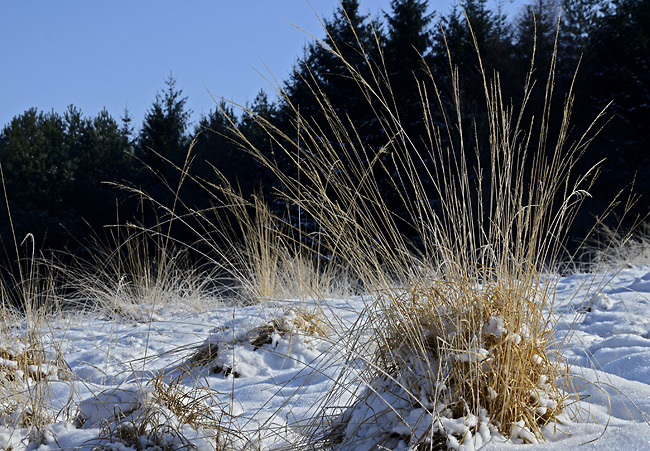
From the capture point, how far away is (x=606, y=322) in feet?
9.37

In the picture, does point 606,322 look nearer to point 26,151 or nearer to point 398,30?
point 398,30

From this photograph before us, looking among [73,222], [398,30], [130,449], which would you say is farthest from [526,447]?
[73,222]

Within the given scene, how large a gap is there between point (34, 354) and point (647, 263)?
6075 mm

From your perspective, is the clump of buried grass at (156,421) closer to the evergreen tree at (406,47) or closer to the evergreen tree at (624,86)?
the evergreen tree at (406,47)

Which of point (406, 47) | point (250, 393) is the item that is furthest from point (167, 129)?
point (250, 393)

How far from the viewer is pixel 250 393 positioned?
219 centimetres

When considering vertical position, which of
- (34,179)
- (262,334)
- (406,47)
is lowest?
(262,334)

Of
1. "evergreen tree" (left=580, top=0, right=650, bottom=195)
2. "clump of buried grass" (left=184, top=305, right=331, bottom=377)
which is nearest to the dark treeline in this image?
"evergreen tree" (left=580, top=0, right=650, bottom=195)

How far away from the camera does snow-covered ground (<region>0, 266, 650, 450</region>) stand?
1.51 m

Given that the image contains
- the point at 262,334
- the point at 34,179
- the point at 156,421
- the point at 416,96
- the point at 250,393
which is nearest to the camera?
the point at 156,421

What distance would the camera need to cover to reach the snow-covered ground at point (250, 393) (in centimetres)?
151

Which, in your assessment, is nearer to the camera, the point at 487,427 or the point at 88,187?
the point at 487,427

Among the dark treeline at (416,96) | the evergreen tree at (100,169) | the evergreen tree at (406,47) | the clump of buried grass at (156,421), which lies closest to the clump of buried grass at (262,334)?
the clump of buried grass at (156,421)

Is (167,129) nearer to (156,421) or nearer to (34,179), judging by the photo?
(34,179)
